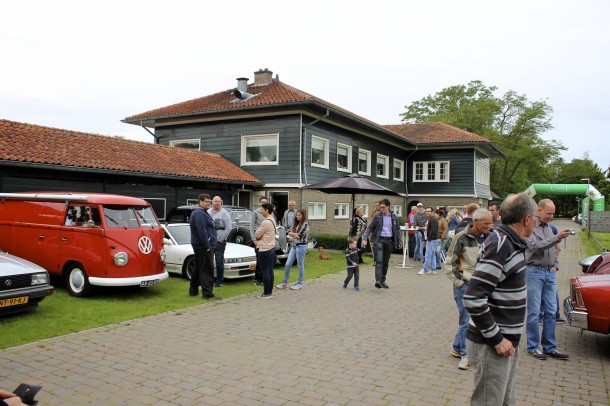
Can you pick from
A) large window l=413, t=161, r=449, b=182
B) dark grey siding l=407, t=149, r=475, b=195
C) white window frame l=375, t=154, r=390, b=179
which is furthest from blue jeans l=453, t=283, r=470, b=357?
large window l=413, t=161, r=449, b=182

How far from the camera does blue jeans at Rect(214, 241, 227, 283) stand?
10.2m

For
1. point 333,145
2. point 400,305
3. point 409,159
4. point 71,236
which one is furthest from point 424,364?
point 409,159

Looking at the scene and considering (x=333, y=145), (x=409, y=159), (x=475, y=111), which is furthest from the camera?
(x=475, y=111)

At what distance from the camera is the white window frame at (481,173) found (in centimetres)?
3158

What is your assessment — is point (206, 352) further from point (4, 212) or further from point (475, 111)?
point (475, 111)

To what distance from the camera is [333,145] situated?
22781 mm

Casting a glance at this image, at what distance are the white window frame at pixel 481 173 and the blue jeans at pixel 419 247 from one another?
15.5m

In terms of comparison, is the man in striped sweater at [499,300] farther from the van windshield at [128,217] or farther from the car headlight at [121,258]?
the van windshield at [128,217]

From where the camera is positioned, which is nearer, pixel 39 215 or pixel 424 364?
pixel 424 364

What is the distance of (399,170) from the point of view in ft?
102

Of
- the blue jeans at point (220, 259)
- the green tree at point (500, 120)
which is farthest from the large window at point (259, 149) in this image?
the green tree at point (500, 120)

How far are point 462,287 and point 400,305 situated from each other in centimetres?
362

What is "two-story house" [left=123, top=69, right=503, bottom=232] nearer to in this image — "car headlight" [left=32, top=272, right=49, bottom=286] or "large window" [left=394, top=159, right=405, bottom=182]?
"large window" [left=394, top=159, right=405, bottom=182]

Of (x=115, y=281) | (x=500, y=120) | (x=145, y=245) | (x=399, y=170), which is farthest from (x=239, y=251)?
(x=500, y=120)
